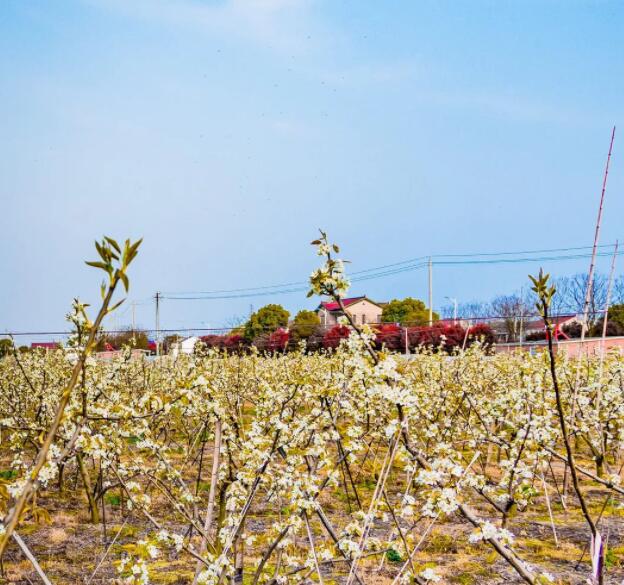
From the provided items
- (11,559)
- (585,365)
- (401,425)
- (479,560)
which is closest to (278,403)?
(479,560)

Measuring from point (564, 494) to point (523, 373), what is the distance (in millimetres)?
2169

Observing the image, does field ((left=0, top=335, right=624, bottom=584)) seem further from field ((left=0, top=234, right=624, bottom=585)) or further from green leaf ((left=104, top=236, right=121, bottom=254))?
green leaf ((left=104, top=236, right=121, bottom=254))

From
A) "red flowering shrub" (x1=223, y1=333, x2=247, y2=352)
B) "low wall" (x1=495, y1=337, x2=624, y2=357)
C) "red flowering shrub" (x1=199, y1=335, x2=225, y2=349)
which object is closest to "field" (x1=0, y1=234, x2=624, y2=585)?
"low wall" (x1=495, y1=337, x2=624, y2=357)

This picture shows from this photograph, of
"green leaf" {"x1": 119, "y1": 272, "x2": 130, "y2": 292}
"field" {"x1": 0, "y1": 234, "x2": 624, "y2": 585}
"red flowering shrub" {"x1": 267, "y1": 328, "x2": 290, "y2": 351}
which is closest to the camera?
"green leaf" {"x1": 119, "y1": 272, "x2": 130, "y2": 292}

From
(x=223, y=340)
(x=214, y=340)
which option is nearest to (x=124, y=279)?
(x=223, y=340)

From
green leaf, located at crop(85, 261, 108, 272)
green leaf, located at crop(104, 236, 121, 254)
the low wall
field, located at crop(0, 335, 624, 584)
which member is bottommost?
field, located at crop(0, 335, 624, 584)

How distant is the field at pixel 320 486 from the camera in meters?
3.02

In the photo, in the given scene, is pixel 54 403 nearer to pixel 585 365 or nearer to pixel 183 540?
pixel 183 540

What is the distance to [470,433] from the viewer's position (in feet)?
24.8

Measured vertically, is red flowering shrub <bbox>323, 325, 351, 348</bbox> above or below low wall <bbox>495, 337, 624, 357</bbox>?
above

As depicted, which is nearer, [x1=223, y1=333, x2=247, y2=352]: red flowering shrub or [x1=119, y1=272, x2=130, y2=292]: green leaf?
[x1=119, y1=272, x2=130, y2=292]: green leaf

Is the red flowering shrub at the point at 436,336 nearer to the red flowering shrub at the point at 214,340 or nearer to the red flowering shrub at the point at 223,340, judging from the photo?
the red flowering shrub at the point at 223,340

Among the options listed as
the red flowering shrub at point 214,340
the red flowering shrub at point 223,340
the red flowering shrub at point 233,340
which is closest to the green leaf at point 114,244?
the red flowering shrub at point 233,340

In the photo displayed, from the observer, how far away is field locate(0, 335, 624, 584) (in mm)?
3018
